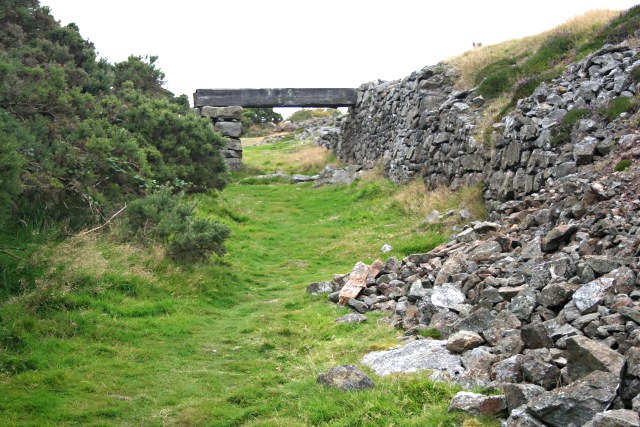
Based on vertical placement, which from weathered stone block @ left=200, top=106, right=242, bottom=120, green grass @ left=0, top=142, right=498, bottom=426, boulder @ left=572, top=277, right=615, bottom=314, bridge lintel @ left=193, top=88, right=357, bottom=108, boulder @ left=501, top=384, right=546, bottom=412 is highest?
bridge lintel @ left=193, top=88, right=357, bottom=108

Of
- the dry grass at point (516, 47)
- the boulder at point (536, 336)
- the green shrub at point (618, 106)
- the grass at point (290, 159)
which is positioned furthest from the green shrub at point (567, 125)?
the grass at point (290, 159)

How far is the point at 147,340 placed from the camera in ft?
31.4

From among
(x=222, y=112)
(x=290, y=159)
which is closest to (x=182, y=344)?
(x=222, y=112)

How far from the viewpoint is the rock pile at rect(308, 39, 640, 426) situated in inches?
221

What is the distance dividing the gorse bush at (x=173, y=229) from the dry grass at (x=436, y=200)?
5.76 m

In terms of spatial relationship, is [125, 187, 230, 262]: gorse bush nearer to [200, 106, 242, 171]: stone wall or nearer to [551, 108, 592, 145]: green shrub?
[551, 108, 592, 145]: green shrub

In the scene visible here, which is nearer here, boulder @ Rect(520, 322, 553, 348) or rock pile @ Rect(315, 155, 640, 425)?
rock pile @ Rect(315, 155, 640, 425)

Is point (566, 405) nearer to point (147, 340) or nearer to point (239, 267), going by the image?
point (147, 340)

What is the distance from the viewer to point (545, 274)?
816 cm

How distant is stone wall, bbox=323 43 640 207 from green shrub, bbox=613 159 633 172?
A: 124 cm

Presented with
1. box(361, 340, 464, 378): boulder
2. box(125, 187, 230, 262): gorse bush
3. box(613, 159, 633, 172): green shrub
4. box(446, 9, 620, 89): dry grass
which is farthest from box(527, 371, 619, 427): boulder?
box(446, 9, 620, 89): dry grass

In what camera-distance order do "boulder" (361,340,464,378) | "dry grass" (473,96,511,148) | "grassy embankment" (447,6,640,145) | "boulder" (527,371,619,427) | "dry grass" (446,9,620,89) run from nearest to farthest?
"boulder" (527,371,619,427), "boulder" (361,340,464,378), "grassy embankment" (447,6,640,145), "dry grass" (473,96,511,148), "dry grass" (446,9,620,89)

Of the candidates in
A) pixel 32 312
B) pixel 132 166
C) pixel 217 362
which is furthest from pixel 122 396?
pixel 132 166

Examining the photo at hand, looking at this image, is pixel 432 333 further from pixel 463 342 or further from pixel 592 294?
pixel 592 294
